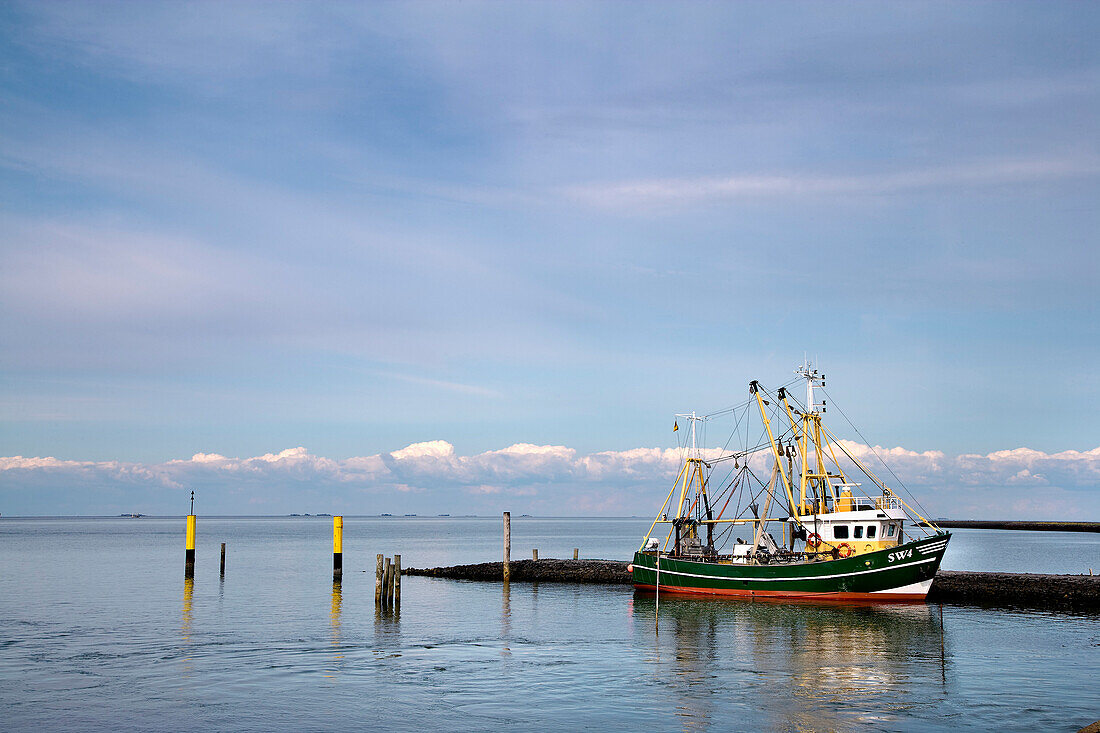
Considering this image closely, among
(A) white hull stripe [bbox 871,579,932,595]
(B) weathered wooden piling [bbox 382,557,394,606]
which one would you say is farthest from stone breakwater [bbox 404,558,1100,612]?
(B) weathered wooden piling [bbox 382,557,394,606]

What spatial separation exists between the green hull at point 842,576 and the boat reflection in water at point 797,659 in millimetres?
786

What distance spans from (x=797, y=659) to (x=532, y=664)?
10445 mm

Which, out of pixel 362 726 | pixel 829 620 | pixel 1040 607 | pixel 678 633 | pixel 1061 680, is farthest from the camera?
pixel 1040 607

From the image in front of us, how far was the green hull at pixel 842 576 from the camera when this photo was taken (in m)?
51.1

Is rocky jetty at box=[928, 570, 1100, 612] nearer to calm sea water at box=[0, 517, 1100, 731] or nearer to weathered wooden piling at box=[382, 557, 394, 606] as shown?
calm sea water at box=[0, 517, 1100, 731]

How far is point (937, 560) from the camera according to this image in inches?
2024

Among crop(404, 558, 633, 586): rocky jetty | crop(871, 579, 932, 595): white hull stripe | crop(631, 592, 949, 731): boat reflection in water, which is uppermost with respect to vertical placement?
crop(871, 579, 932, 595): white hull stripe

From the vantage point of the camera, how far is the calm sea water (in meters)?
26.8

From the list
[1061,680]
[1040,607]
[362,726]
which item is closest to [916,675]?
[1061,680]

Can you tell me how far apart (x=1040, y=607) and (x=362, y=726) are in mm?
41525

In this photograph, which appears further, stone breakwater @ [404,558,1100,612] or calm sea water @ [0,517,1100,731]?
stone breakwater @ [404,558,1100,612]

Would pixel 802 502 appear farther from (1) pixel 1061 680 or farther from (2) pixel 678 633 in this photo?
(1) pixel 1061 680

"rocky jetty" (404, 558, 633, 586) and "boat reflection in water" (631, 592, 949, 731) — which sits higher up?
"boat reflection in water" (631, 592, 949, 731)

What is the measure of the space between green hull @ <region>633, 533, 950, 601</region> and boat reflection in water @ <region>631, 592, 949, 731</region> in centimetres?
A: 79
